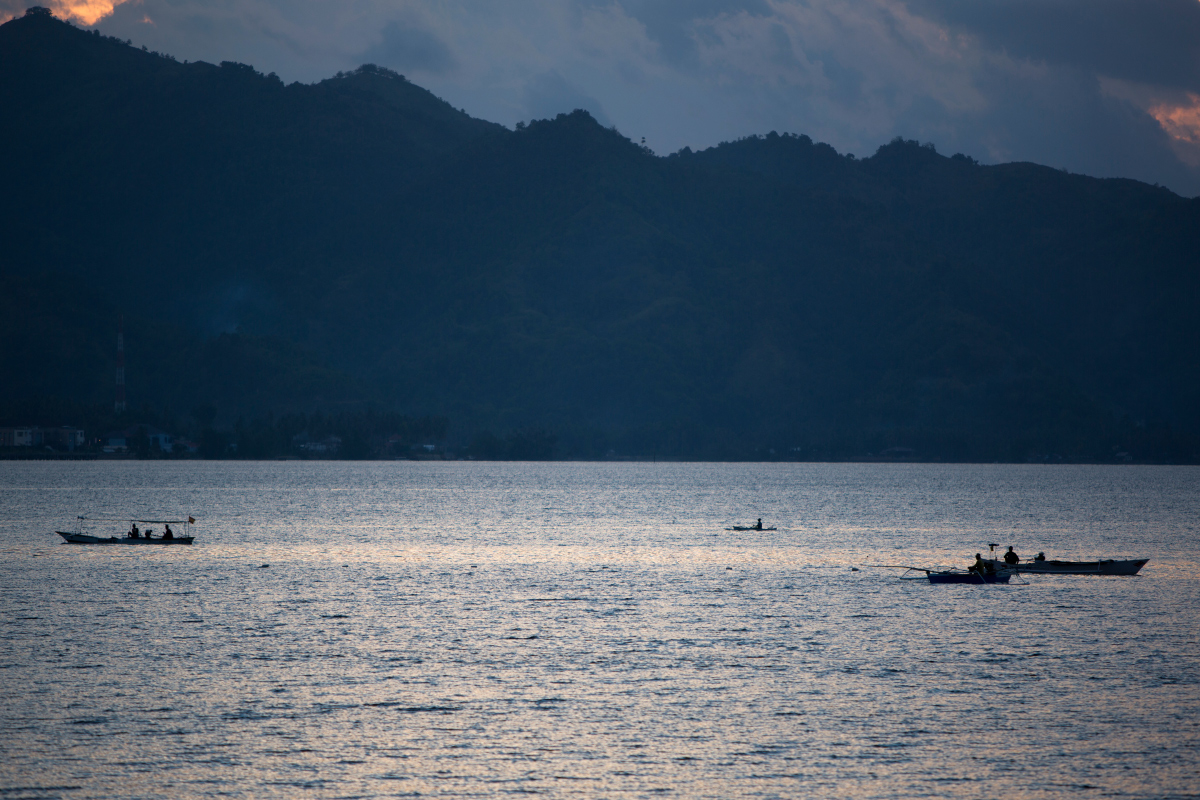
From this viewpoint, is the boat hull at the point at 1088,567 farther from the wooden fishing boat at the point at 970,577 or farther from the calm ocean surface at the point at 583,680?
the wooden fishing boat at the point at 970,577

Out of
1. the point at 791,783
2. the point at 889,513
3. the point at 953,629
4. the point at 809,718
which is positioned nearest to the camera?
the point at 791,783

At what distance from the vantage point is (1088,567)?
89.9 metres

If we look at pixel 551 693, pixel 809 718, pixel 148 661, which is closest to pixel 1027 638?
pixel 809 718

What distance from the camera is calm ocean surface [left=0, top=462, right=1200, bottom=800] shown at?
1485 inches

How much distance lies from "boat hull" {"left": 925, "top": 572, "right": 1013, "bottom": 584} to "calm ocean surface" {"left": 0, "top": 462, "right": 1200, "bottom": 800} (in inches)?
41.3

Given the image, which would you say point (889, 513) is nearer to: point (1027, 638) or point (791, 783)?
point (1027, 638)

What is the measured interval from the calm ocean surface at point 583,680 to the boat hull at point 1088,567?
3.66 feet

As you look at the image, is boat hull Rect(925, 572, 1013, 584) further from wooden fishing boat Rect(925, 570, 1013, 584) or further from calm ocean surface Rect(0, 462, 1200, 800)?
calm ocean surface Rect(0, 462, 1200, 800)

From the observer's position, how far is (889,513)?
184625 millimetres

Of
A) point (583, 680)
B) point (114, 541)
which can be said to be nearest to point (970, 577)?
point (583, 680)

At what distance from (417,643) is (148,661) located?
44.6 ft

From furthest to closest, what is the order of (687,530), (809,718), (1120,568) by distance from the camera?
(687,530)
(1120,568)
(809,718)

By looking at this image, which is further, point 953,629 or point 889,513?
point 889,513

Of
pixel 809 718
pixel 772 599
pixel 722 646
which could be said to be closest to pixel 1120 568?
pixel 772 599
